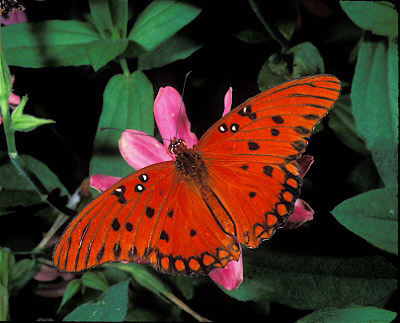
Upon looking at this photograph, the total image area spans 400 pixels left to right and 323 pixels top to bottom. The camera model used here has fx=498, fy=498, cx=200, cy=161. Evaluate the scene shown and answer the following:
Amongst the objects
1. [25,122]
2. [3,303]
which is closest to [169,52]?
[25,122]

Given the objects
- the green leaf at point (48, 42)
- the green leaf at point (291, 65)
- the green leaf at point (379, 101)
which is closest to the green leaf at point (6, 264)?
the green leaf at point (48, 42)

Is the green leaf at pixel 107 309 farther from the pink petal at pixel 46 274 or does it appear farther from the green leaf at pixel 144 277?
the pink petal at pixel 46 274

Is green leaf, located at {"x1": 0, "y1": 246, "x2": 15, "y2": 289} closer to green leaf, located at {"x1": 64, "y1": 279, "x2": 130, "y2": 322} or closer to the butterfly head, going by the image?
green leaf, located at {"x1": 64, "y1": 279, "x2": 130, "y2": 322}

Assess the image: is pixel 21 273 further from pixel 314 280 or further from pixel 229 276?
pixel 314 280

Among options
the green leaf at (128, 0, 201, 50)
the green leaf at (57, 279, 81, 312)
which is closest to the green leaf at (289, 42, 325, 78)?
the green leaf at (128, 0, 201, 50)

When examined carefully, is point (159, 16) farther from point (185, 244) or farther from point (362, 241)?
point (362, 241)

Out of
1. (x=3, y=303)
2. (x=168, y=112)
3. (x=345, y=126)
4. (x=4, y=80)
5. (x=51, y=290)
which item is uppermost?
(x=4, y=80)
